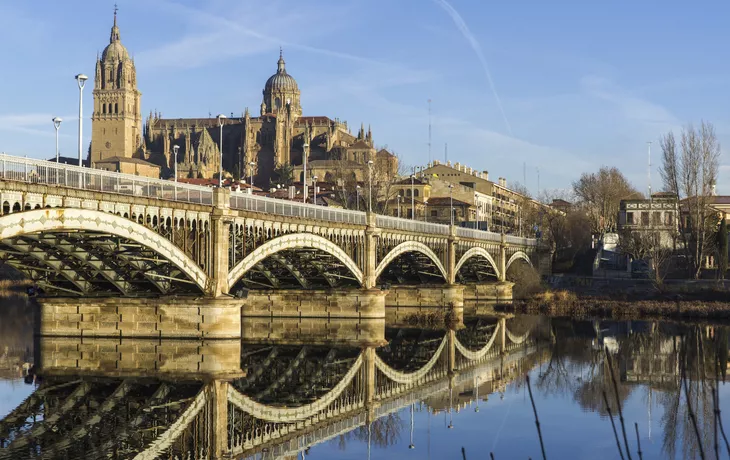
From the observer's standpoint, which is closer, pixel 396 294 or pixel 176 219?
pixel 176 219

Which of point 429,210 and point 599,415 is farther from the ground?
point 429,210

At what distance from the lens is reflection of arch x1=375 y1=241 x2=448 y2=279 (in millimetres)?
71250

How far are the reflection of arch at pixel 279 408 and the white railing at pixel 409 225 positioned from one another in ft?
111

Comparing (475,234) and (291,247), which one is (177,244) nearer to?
(291,247)

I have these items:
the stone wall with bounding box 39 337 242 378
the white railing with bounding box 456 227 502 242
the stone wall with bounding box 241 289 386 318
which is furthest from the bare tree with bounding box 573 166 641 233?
the stone wall with bounding box 39 337 242 378

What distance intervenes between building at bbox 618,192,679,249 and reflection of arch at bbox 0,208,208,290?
6167 cm

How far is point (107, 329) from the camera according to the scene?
49.4 metres

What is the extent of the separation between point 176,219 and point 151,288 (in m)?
5.09

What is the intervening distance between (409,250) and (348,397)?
1543 inches

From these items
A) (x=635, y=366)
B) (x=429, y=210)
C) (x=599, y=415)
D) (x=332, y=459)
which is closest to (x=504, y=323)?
(x=635, y=366)

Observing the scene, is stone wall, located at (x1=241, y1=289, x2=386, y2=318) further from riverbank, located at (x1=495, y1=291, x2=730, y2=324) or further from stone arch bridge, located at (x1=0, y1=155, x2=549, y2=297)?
riverbank, located at (x1=495, y1=291, x2=730, y2=324)

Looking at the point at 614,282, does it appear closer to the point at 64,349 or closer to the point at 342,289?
the point at 342,289

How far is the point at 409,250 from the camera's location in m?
76.4

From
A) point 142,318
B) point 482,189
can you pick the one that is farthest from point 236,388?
point 482,189
